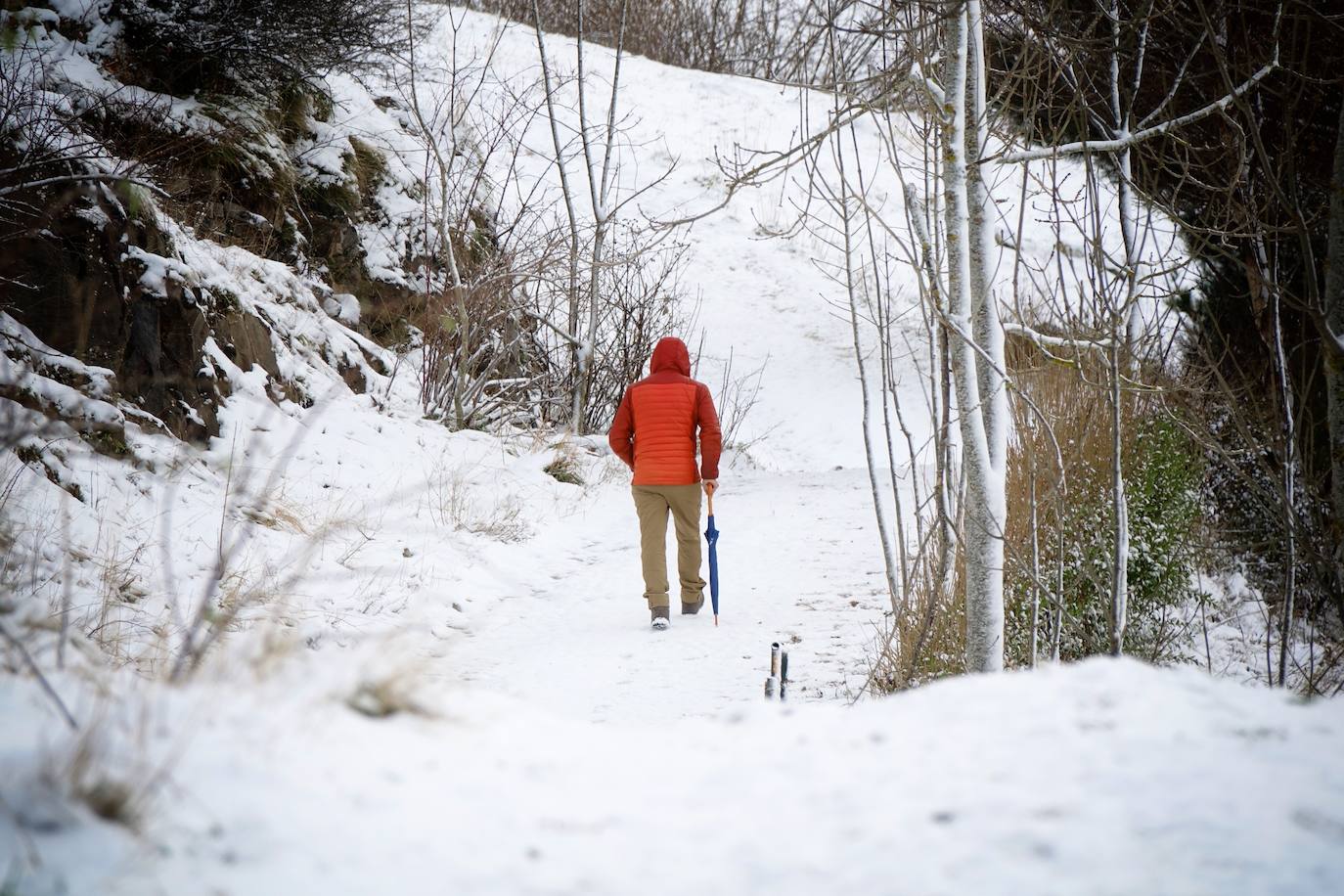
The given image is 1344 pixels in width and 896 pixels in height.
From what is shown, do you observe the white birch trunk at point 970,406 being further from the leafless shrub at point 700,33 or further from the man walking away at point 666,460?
the leafless shrub at point 700,33

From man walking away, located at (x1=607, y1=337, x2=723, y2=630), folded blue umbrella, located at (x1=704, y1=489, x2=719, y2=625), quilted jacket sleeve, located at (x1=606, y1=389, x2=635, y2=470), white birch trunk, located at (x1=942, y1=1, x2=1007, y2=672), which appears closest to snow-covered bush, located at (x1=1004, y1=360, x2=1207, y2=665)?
white birch trunk, located at (x1=942, y1=1, x2=1007, y2=672)

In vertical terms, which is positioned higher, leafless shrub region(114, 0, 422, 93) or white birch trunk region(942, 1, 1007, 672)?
leafless shrub region(114, 0, 422, 93)

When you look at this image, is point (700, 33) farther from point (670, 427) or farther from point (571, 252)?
point (670, 427)

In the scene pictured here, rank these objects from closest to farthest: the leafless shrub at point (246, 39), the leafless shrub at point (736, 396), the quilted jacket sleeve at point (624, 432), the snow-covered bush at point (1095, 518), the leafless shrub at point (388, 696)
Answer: the leafless shrub at point (388, 696) → the snow-covered bush at point (1095, 518) → the quilted jacket sleeve at point (624, 432) → the leafless shrub at point (246, 39) → the leafless shrub at point (736, 396)

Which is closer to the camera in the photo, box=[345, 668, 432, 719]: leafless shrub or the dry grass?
the dry grass

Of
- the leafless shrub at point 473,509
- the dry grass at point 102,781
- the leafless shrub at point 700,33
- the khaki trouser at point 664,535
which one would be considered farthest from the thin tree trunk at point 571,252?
the leafless shrub at point 700,33

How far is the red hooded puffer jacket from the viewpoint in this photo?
561cm

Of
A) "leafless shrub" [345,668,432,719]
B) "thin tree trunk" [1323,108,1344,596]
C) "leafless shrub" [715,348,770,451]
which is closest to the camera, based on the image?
"leafless shrub" [345,668,432,719]

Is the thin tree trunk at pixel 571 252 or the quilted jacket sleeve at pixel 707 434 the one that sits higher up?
the thin tree trunk at pixel 571 252

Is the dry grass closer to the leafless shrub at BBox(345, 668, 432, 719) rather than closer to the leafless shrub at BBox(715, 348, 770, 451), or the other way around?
the leafless shrub at BBox(345, 668, 432, 719)

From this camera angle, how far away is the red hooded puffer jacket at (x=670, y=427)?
5609mm

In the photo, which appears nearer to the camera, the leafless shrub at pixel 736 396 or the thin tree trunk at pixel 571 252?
the thin tree trunk at pixel 571 252

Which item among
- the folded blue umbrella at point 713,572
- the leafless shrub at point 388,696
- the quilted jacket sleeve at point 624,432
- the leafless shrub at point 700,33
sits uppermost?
the leafless shrub at point 700,33

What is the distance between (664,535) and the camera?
562cm
